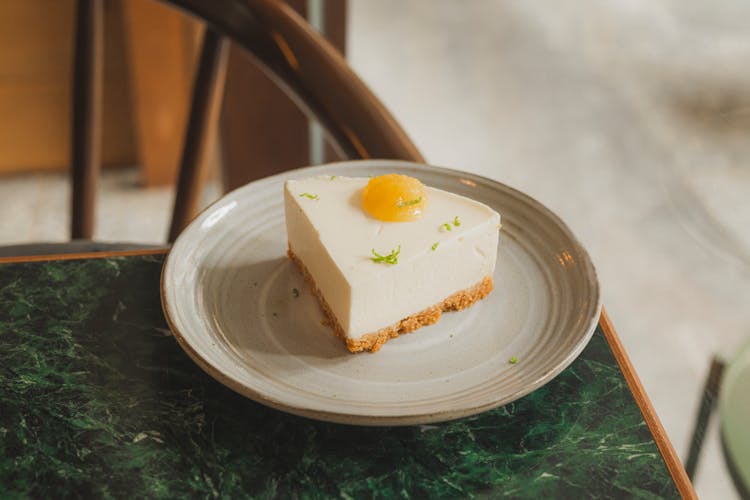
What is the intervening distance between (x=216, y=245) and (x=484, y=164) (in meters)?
2.02

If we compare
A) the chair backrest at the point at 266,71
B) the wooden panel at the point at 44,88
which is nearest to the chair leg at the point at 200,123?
the chair backrest at the point at 266,71

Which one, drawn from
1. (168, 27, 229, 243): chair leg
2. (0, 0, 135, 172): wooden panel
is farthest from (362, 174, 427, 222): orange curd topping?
(0, 0, 135, 172): wooden panel

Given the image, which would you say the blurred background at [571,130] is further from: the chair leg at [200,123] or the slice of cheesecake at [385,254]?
the slice of cheesecake at [385,254]

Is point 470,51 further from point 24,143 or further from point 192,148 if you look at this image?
point 192,148

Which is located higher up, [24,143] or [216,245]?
[216,245]

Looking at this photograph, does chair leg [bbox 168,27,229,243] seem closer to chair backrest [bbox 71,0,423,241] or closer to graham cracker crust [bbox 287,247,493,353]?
chair backrest [bbox 71,0,423,241]

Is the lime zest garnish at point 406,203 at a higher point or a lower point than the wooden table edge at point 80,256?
higher

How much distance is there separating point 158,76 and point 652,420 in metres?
2.47

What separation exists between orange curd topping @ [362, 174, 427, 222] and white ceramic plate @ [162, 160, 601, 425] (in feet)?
0.38

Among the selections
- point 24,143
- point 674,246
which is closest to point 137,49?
point 24,143

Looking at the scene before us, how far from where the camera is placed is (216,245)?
950mm

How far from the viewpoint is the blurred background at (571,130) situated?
2.35 m

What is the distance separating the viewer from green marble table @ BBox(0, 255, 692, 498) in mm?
726

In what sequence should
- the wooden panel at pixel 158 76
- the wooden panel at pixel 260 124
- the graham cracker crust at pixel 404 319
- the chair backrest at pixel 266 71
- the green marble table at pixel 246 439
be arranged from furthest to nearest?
the wooden panel at pixel 158 76 < the wooden panel at pixel 260 124 < the chair backrest at pixel 266 71 < the graham cracker crust at pixel 404 319 < the green marble table at pixel 246 439
